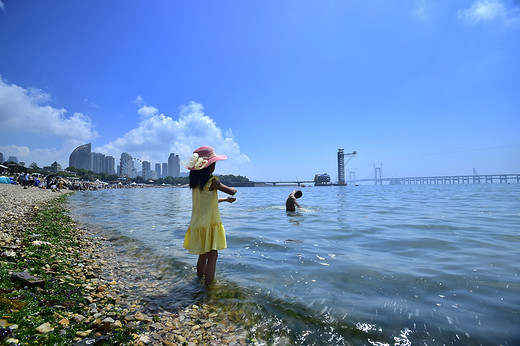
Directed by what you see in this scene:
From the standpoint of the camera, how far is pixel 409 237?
7.77 m

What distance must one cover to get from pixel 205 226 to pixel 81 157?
222297 millimetres

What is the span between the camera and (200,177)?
13.3 ft

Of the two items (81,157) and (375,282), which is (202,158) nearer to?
(375,282)

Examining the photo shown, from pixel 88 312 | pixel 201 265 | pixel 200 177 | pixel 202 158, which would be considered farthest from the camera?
pixel 201 265

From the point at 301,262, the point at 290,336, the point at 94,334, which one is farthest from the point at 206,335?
the point at 301,262

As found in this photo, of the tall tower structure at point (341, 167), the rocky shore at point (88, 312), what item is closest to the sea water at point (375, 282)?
the rocky shore at point (88, 312)

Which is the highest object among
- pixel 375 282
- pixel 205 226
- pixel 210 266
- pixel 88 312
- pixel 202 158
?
pixel 202 158

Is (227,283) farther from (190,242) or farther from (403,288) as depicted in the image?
(403,288)

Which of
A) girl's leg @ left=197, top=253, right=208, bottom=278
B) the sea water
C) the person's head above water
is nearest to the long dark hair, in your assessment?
the person's head above water

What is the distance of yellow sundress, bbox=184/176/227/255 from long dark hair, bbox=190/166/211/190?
0.06 m

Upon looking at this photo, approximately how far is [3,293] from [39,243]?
333 centimetres

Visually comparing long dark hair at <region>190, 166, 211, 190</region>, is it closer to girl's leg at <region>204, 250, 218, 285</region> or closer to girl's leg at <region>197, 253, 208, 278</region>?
girl's leg at <region>204, 250, 218, 285</region>

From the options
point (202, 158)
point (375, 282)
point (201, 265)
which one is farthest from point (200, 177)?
point (375, 282)

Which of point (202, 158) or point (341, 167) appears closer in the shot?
point (202, 158)
